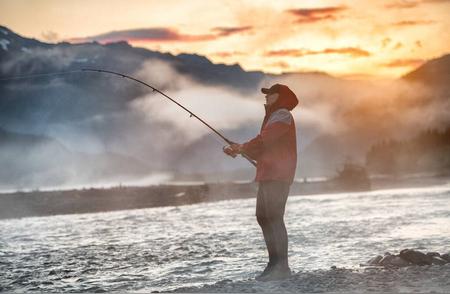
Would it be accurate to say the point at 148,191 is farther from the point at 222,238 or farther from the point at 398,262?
the point at 398,262

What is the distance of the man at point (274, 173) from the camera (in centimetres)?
903

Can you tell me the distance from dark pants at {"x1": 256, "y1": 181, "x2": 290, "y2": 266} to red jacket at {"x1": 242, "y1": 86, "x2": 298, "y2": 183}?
0.13 m

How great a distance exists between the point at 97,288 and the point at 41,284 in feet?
5.46

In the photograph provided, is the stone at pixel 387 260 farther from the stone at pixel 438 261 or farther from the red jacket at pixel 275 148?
the red jacket at pixel 275 148

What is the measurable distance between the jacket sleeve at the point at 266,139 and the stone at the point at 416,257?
4463 mm

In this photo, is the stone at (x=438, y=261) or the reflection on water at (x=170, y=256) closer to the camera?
the stone at (x=438, y=261)

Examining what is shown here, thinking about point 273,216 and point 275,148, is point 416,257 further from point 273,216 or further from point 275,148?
point 275,148

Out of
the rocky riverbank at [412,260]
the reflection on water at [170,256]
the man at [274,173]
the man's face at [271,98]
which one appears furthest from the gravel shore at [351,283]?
the reflection on water at [170,256]

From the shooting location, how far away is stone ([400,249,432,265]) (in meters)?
11.8

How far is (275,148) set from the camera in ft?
29.7

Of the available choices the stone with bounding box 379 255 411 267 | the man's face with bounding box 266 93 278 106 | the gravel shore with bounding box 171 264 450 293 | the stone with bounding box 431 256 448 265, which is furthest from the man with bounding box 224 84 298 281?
the stone with bounding box 431 256 448 265

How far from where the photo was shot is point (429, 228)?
84.3 ft

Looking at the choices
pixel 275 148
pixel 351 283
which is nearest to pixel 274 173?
pixel 275 148

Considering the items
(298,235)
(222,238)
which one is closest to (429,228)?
(298,235)
